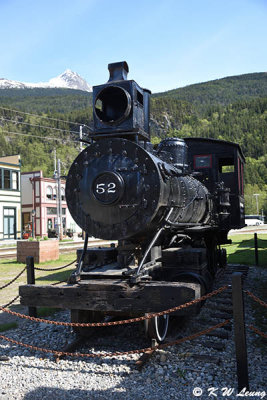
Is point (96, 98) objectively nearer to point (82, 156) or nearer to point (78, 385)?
point (82, 156)

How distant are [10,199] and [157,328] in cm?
3016

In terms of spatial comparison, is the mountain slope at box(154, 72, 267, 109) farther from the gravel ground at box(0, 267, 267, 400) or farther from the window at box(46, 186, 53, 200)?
the gravel ground at box(0, 267, 267, 400)

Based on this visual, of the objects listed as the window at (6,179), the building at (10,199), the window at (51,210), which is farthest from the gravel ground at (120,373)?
the window at (51,210)

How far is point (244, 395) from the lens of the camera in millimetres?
3662

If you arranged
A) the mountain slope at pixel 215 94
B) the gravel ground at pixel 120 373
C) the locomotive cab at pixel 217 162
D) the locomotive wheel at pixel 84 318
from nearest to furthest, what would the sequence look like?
the gravel ground at pixel 120 373 < the locomotive wheel at pixel 84 318 < the locomotive cab at pixel 217 162 < the mountain slope at pixel 215 94

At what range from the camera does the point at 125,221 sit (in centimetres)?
491

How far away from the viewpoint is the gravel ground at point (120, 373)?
379cm

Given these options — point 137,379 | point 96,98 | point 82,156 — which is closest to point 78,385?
point 137,379

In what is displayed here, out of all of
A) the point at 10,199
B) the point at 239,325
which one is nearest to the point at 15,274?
the point at 239,325

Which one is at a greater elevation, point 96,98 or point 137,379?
point 96,98

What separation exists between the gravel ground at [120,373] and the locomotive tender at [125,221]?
0.46m

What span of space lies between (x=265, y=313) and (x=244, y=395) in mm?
3142

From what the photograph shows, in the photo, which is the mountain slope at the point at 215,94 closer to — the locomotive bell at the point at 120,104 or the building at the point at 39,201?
the building at the point at 39,201

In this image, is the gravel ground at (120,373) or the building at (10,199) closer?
the gravel ground at (120,373)
